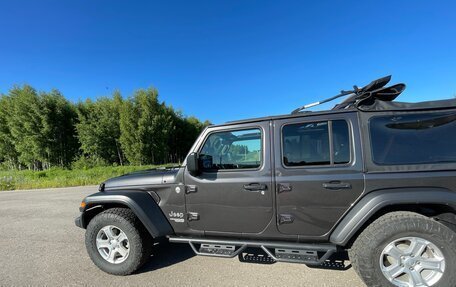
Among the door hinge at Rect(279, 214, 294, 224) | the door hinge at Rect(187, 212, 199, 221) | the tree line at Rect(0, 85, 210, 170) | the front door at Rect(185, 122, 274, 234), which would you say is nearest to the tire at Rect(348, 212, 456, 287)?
the door hinge at Rect(279, 214, 294, 224)

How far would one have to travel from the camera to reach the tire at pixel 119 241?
3014mm

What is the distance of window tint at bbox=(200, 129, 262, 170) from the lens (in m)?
2.92

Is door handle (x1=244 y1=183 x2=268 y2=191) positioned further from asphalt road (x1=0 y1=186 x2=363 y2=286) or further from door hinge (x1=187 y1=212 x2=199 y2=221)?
asphalt road (x1=0 y1=186 x2=363 y2=286)

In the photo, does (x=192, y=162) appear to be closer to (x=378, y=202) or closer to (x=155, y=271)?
(x=155, y=271)

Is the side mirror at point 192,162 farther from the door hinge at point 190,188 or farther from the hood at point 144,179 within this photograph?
the hood at point 144,179

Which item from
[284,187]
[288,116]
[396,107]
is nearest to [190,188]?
[284,187]

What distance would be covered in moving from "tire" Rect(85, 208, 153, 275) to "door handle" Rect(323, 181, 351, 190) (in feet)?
7.82

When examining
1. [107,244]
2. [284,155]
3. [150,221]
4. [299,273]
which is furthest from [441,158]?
[107,244]

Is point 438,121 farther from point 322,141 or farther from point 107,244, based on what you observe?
point 107,244

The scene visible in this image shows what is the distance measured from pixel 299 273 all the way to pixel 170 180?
202 cm

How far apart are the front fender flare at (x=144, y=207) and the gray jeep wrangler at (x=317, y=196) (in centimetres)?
1

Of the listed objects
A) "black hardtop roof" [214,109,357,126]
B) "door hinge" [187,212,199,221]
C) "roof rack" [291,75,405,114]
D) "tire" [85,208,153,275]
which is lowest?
"tire" [85,208,153,275]

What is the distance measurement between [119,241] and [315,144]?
2.84 metres

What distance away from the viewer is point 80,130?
25000mm
